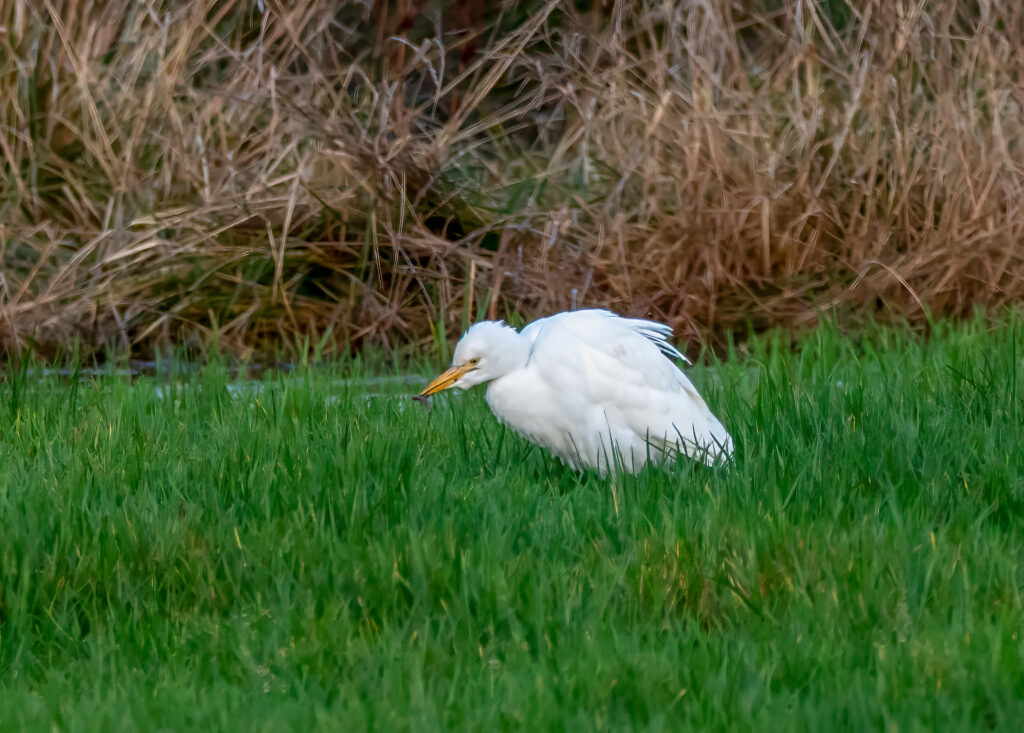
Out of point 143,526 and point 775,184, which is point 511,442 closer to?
point 143,526

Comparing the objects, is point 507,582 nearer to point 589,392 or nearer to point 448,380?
point 589,392

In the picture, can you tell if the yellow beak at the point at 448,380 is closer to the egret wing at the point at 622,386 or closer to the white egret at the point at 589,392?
the white egret at the point at 589,392

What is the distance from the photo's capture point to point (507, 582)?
2762mm

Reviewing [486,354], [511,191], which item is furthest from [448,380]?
[511,191]

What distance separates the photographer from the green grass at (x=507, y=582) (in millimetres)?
2283

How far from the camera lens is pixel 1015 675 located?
2.29m

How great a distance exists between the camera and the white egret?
3.71 meters

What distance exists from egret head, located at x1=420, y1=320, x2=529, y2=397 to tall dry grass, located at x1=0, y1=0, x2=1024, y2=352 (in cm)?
245

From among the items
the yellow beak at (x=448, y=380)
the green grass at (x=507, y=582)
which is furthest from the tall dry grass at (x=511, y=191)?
the green grass at (x=507, y=582)

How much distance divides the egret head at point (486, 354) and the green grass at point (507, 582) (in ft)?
0.84

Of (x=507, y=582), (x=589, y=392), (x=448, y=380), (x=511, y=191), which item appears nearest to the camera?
(x=507, y=582)

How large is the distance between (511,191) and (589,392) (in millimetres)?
3645

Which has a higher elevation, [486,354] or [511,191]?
[511,191]

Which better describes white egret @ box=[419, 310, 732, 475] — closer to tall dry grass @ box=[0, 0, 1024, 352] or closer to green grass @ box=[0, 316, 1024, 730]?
green grass @ box=[0, 316, 1024, 730]
